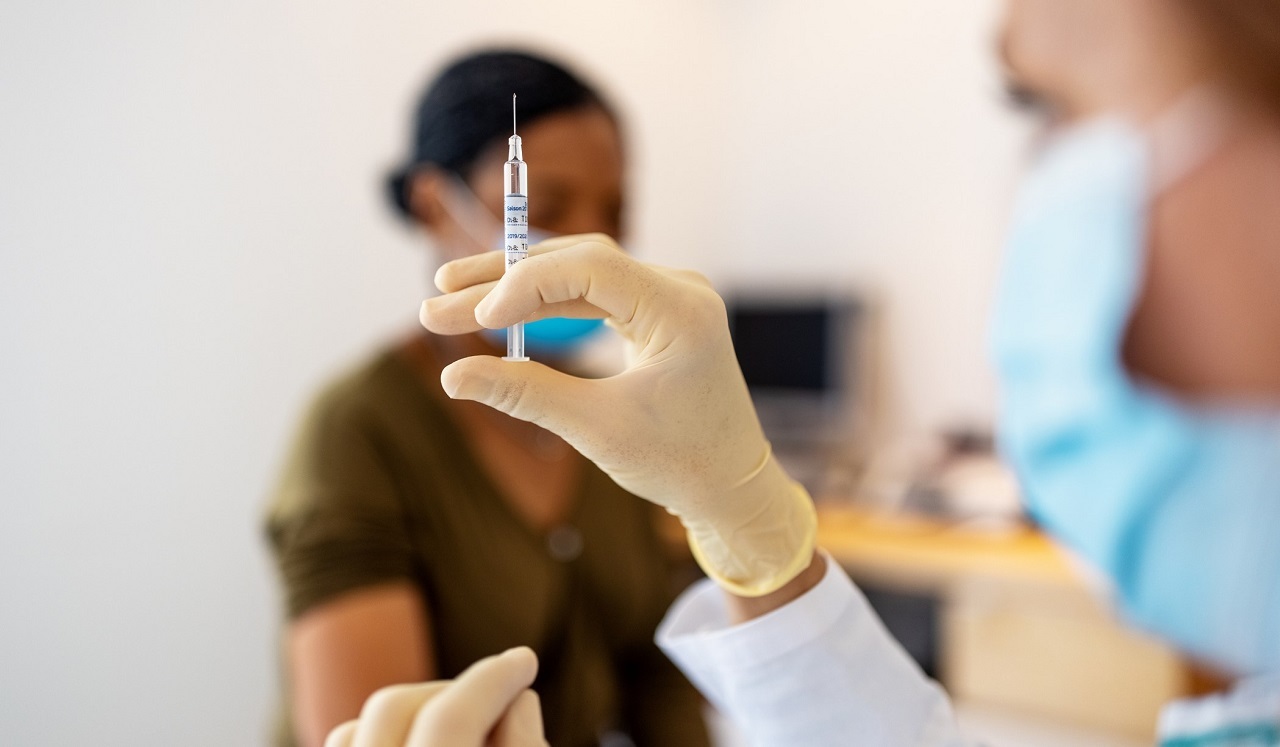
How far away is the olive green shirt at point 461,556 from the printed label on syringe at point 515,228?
0.52 metres

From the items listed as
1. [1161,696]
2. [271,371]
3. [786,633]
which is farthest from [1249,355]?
[271,371]

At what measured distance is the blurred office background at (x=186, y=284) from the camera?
1.24 metres

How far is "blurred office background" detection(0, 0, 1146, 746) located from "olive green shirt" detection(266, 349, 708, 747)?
0.33 meters

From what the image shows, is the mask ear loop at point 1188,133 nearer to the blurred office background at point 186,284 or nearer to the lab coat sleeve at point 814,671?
the lab coat sleeve at point 814,671

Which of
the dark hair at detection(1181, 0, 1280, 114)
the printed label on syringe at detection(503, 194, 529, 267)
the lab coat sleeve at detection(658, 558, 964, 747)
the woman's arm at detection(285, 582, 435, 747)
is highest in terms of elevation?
the dark hair at detection(1181, 0, 1280, 114)

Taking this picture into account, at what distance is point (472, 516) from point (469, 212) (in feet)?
1.12

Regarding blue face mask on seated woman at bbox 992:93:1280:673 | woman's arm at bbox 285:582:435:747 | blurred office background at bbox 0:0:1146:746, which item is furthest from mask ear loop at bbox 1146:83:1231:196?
blurred office background at bbox 0:0:1146:746

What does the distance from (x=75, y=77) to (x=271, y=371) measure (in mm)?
575

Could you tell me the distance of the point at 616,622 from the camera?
3.67 feet

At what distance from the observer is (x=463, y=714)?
1.59 feet

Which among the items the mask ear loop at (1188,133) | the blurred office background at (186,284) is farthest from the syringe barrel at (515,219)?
the mask ear loop at (1188,133)

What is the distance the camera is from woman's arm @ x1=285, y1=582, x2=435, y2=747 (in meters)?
0.80

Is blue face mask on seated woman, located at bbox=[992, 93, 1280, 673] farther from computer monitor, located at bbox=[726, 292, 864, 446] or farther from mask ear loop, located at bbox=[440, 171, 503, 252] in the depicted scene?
computer monitor, located at bbox=[726, 292, 864, 446]

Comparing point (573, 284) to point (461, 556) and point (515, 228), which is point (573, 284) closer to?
point (515, 228)
